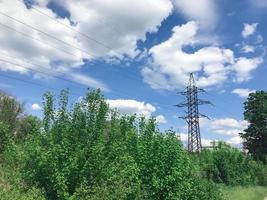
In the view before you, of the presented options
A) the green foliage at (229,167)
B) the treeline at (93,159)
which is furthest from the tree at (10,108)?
the treeline at (93,159)

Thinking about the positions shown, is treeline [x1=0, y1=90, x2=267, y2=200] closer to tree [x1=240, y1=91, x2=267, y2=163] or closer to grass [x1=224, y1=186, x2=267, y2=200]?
grass [x1=224, y1=186, x2=267, y2=200]

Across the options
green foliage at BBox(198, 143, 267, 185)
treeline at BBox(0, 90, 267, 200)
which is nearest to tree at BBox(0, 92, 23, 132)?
green foliage at BBox(198, 143, 267, 185)

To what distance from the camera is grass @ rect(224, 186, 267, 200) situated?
153ft

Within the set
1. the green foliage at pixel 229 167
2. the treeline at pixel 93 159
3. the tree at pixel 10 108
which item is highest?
the tree at pixel 10 108

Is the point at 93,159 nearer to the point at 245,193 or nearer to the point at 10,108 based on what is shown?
the point at 245,193

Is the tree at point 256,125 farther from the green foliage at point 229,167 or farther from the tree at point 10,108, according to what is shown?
the tree at point 10,108

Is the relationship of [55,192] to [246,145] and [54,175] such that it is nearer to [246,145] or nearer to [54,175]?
[54,175]

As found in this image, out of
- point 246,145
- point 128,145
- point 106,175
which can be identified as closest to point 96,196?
point 106,175

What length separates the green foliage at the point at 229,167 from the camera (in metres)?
55.4

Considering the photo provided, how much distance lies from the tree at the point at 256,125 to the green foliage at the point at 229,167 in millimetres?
21560

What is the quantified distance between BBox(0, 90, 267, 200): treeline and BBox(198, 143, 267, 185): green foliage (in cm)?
2624

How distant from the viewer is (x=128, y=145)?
1019 inches

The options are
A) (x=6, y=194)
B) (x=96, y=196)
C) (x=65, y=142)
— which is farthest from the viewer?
(x=65, y=142)

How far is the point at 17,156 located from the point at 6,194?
653cm
